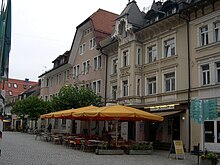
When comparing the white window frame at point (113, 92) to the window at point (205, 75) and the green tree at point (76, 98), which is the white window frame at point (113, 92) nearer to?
the green tree at point (76, 98)

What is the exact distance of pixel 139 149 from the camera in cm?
2078

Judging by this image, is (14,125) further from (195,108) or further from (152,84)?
(195,108)

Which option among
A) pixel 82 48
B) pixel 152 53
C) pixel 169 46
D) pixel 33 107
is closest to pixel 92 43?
pixel 82 48

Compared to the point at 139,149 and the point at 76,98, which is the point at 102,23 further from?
the point at 139,149

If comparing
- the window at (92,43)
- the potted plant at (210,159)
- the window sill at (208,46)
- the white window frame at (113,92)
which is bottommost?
the potted plant at (210,159)

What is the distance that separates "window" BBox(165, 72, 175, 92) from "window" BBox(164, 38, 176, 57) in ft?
5.41

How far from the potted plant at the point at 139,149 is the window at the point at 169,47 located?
8.21 m

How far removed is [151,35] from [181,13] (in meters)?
4.50

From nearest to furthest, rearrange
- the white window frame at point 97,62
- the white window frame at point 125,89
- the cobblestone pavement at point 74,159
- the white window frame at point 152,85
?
the cobblestone pavement at point 74,159
the white window frame at point 152,85
the white window frame at point 125,89
the white window frame at point 97,62

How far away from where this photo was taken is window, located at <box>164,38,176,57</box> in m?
25.7

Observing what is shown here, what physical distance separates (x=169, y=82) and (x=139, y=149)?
706cm

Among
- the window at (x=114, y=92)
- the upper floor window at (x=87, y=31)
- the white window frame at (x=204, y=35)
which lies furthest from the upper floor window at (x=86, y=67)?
the white window frame at (x=204, y=35)

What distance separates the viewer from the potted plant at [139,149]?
20.4m

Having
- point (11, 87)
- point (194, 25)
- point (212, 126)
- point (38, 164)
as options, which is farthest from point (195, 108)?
point (11, 87)
